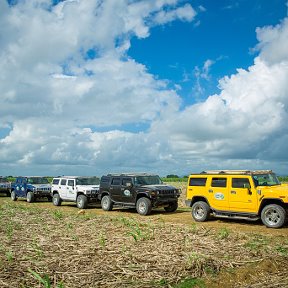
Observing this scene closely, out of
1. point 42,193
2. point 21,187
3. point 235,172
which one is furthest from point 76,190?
point 235,172

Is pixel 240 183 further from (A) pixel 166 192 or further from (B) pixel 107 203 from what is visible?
(B) pixel 107 203

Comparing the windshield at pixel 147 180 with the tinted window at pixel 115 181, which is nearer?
the windshield at pixel 147 180

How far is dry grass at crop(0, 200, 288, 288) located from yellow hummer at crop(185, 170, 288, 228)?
2180mm

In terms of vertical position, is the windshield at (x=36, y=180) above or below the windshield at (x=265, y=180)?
below

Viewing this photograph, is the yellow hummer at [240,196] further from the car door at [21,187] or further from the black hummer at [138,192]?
the car door at [21,187]

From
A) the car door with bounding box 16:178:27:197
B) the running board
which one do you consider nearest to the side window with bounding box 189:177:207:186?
the running board

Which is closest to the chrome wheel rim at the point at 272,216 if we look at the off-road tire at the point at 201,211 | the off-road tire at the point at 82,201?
the off-road tire at the point at 201,211

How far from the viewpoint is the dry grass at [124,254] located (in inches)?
285

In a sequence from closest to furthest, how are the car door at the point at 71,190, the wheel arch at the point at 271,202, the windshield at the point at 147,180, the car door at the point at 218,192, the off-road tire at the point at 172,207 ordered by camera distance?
the wheel arch at the point at 271,202, the car door at the point at 218,192, the off-road tire at the point at 172,207, the windshield at the point at 147,180, the car door at the point at 71,190

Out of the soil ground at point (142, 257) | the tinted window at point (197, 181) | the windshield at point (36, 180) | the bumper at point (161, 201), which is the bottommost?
the soil ground at point (142, 257)

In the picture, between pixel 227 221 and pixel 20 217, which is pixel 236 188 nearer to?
pixel 227 221

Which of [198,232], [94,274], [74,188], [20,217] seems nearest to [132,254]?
[94,274]

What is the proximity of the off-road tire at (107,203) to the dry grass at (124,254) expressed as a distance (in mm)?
7246

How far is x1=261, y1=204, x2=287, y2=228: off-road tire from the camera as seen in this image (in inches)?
509
